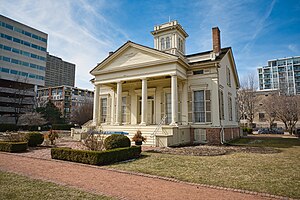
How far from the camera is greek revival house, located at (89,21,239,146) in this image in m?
16.7

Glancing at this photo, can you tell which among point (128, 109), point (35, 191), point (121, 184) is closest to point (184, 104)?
point (128, 109)

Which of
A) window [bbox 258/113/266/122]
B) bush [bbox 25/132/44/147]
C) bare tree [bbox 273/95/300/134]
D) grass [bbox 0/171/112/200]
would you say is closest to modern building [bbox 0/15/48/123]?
bush [bbox 25/132/44/147]

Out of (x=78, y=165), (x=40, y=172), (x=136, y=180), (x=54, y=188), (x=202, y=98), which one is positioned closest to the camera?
(x=54, y=188)

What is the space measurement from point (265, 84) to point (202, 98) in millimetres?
106188

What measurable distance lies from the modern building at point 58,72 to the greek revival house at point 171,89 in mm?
123035

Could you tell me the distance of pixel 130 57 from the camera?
19.1 meters

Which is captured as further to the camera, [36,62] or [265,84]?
[265,84]

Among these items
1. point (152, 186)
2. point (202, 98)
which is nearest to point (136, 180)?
point (152, 186)

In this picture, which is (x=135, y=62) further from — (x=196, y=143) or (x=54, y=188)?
(x=54, y=188)

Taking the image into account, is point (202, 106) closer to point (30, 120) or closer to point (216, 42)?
point (216, 42)

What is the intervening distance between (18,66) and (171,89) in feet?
158

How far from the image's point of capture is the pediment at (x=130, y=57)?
1773cm

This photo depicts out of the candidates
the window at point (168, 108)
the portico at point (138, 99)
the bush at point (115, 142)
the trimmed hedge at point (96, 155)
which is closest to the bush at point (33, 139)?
the portico at point (138, 99)

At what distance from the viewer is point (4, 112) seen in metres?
46.4
